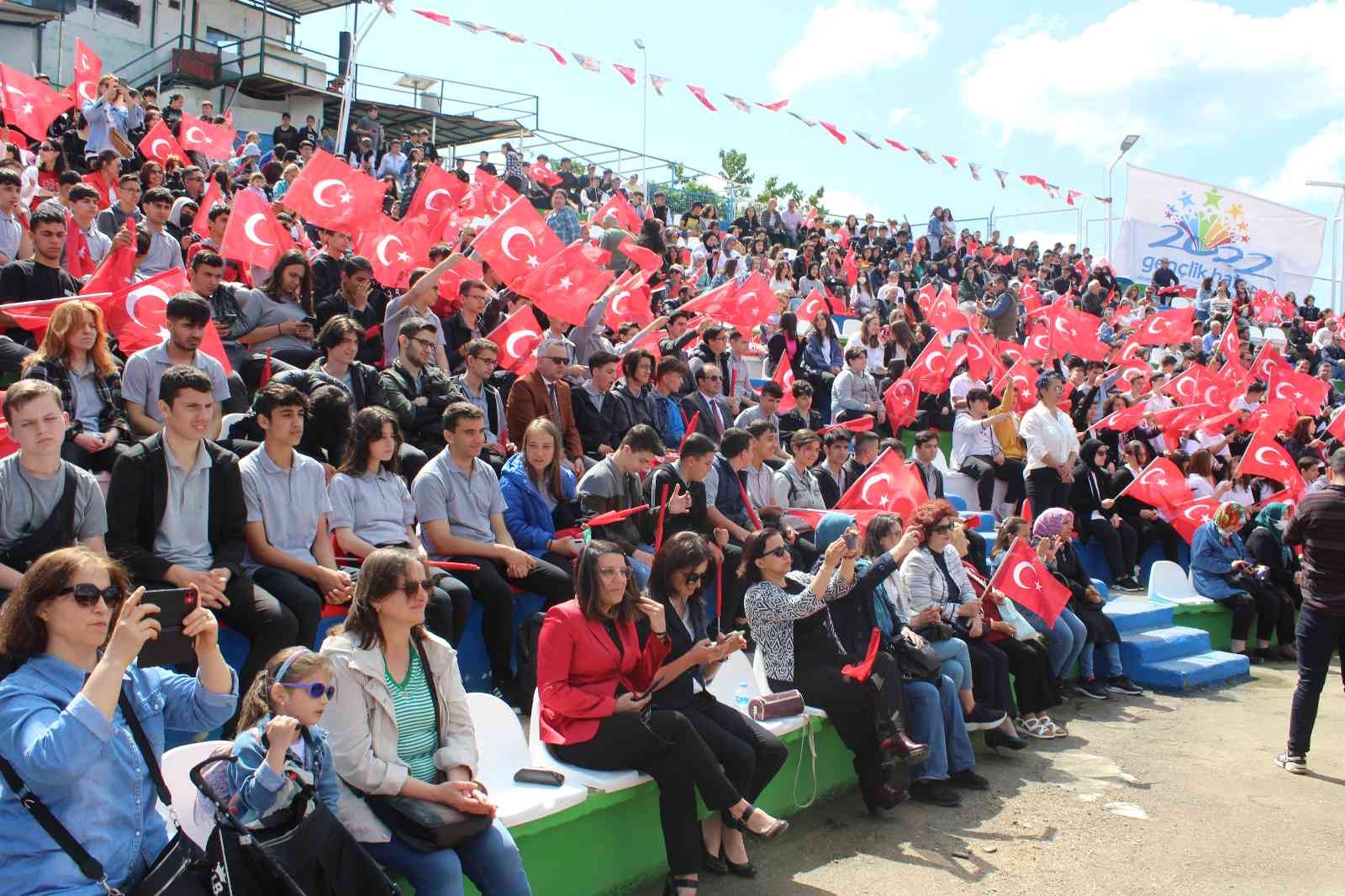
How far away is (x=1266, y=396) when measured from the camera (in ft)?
46.8

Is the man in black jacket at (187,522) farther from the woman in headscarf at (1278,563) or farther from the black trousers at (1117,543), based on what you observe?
the woman in headscarf at (1278,563)

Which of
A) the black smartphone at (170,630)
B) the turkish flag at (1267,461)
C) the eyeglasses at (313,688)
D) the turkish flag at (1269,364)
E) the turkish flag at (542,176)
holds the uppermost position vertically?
the turkish flag at (542,176)

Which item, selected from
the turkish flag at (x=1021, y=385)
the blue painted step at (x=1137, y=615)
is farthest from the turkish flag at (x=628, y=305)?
the blue painted step at (x=1137, y=615)

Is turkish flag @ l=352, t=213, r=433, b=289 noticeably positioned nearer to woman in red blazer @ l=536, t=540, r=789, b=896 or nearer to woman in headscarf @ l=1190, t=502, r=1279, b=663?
woman in red blazer @ l=536, t=540, r=789, b=896

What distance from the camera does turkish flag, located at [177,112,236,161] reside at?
47.5 ft

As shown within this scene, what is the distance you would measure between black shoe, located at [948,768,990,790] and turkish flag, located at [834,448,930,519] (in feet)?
9.18

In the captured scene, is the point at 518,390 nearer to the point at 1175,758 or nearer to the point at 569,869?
the point at 569,869

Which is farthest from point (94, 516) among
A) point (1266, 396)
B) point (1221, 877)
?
point (1266, 396)

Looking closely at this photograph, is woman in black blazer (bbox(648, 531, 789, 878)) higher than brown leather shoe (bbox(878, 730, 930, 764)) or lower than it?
higher

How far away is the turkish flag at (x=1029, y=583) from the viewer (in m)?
7.74

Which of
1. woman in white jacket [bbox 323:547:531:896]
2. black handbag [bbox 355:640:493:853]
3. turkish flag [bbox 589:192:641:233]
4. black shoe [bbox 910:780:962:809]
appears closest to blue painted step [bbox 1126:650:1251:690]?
black shoe [bbox 910:780:962:809]

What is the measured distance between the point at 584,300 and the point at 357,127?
A: 537 inches

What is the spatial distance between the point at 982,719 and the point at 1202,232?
25.1 metres

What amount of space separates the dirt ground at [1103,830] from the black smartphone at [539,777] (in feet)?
2.46
